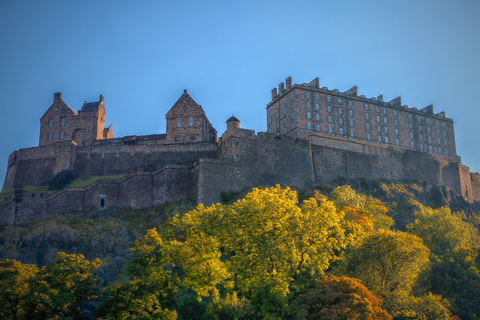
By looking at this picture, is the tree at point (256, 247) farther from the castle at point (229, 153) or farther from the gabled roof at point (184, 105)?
the gabled roof at point (184, 105)

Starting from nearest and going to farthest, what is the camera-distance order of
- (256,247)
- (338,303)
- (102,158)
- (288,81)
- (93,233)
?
(338,303) → (256,247) → (93,233) → (102,158) → (288,81)

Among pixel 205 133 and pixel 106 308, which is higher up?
pixel 205 133

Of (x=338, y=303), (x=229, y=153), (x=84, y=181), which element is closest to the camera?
(x=338, y=303)

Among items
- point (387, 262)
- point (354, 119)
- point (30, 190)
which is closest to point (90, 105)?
point (30, 190)

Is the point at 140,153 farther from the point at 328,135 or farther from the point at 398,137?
the point at 398,137

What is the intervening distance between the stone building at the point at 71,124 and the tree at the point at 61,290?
1648 inches

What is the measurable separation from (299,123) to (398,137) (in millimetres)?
19171

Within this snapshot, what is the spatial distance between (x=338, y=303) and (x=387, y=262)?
7.33 m

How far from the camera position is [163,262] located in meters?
30.9

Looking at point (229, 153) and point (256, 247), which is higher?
point (229, 153)

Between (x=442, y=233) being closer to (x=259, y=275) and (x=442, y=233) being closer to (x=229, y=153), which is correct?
(x=229, y=153)

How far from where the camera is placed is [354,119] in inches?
2931

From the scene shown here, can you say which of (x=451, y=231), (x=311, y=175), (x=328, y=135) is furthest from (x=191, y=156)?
(x=451, y=231)

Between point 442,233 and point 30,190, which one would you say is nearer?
point 442,233
